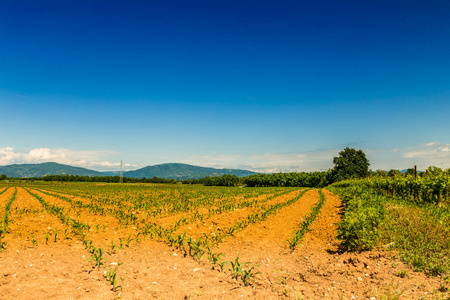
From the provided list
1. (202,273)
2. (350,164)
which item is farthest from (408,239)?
(350,164)

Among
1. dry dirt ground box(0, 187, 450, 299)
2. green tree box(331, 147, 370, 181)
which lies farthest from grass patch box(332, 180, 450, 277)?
green tree box(331, 147, 370, 181)

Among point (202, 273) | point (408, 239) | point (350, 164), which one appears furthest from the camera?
point (350, 164)

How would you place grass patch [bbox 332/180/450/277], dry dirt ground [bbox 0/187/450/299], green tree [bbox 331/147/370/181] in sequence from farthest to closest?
green tree [bbox 331/147/370/181]
grass patch [bbox 332/180/450/277]
dry dirt ground [bbox 0/187/450/299]

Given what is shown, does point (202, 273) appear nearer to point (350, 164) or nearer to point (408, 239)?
point (408, 239)

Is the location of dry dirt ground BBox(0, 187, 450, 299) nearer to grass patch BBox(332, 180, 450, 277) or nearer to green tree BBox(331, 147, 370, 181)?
grass patch BBox(332, 180, 450, 277)

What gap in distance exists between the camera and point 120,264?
7039 mm

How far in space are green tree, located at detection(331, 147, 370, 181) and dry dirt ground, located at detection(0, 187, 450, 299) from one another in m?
82.9

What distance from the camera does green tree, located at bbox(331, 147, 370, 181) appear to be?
8406 centimetres

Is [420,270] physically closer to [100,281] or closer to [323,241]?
[323,241]

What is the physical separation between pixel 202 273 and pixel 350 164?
91.5 m

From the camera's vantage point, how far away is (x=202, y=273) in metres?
6.46

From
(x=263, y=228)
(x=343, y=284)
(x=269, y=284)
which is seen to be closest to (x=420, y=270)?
(x=343, y=284)

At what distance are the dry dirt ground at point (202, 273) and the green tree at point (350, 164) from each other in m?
82.9

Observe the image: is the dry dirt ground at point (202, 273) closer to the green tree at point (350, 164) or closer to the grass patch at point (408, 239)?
the grass patch at point (408, 239)
